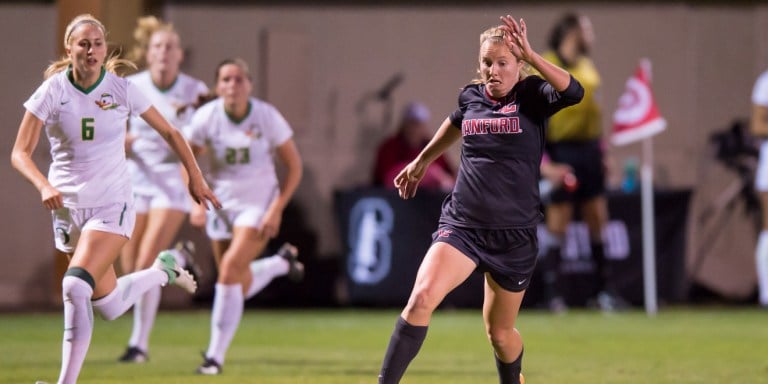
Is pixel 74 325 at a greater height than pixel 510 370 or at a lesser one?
greater

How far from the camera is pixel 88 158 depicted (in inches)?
276

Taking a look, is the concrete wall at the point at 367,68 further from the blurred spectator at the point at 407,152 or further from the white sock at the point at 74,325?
the white sock at the point at 74,325

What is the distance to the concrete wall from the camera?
15328 millimetres

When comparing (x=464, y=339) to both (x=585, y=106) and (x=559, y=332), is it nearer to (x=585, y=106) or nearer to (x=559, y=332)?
(x=559, y=332)

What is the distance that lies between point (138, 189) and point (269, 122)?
1247 mm

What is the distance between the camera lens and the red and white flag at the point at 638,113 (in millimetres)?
14156

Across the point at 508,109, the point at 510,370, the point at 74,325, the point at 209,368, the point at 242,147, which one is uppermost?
the point at 508,109

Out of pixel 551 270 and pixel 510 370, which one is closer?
pixel 510 370

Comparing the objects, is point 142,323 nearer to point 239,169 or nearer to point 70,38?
point 239,169

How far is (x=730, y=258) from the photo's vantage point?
16.0 meters

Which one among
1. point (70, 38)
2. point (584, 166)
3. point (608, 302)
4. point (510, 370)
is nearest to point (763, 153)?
point (584, 166)

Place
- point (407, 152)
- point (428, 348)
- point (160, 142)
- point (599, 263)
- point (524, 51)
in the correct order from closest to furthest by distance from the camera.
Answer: point (524, 51) < point (160, 142) < point (428, 348) < point (599, 263) < point (407, 152)

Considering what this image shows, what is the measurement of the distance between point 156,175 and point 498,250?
3.97 metres

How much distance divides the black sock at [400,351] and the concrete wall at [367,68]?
380 inches
